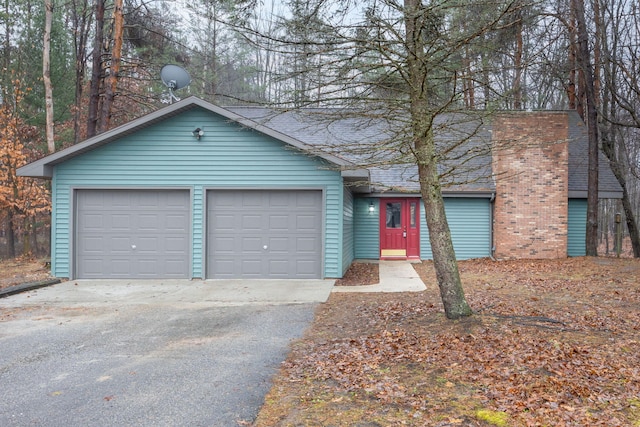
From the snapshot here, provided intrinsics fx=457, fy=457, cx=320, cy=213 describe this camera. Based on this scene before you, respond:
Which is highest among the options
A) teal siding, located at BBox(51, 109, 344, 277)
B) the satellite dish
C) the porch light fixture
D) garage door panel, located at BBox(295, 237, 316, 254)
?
the satellite dish

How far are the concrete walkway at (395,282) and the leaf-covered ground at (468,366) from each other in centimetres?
161

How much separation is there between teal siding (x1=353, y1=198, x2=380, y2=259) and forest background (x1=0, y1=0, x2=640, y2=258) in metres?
4.70

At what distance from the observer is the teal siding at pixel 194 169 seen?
34.0 ft

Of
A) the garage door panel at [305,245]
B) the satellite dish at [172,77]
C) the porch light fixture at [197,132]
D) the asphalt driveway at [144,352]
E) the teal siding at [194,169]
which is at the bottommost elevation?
the asphalt driveway at [144,352]

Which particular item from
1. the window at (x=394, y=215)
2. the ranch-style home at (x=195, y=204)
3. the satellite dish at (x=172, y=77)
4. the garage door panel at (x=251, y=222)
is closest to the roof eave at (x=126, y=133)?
the ranch-style home at (x=195, y=204)

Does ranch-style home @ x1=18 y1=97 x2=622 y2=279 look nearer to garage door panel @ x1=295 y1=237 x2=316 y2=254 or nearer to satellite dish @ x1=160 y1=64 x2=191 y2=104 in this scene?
garage door panel @ x1=295 y1=237 x2=316 y2=254

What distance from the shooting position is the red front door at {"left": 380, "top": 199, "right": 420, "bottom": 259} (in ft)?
48.9

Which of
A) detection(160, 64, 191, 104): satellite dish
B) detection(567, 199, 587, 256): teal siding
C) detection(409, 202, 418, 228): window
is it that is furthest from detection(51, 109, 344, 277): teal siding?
detection(567, 199, 587, 256): teal siding

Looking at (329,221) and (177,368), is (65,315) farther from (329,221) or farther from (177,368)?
(329,221)

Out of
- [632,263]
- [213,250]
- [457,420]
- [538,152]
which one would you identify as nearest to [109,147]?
[213,250]

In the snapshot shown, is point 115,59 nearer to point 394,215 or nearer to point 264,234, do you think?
point 264,234

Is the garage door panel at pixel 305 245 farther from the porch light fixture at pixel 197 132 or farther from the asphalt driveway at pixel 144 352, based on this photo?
the porch light fixture at pixel 197 132

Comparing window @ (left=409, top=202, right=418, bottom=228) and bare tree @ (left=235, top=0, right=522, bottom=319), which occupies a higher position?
bare tree @ (left=235, top=0, right=522, bottom=319)

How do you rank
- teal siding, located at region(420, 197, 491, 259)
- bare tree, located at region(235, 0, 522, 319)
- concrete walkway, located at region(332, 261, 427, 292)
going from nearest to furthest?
bare tree, located at region(235, 0, 522, 319)
concrete walkway, located at region(332, 261, 427, 292)
teal siding, located at region(420, 197, 491, 259)
